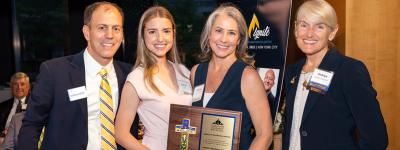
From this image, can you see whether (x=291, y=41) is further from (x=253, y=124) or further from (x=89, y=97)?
(x=89, y=97)

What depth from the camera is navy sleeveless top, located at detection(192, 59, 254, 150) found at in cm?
241

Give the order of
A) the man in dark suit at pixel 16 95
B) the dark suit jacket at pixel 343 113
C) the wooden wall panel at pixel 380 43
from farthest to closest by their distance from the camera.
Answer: the man in dark suit at pixel 16 95
the wooden wall panel at pixel 380 43
the dark suit jacket at pixel 343 113

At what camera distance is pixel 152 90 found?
8.87 ft

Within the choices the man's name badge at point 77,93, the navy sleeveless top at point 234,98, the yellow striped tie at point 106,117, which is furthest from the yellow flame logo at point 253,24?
the man's name badge at point 77,93

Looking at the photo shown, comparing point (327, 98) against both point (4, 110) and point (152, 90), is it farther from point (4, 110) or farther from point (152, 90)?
point (4, 110)

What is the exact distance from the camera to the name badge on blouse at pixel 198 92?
2.60m

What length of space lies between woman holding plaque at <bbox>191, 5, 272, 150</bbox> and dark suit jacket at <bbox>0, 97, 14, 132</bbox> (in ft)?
13.8

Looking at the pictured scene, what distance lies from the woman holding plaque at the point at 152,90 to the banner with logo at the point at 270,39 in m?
0.87

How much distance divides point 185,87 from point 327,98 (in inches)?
37.0

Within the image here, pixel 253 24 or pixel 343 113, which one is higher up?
pixel 253 24

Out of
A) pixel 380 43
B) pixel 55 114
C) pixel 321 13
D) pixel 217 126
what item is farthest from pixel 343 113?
pixel 55 114

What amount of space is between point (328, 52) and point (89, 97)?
4.98 ft

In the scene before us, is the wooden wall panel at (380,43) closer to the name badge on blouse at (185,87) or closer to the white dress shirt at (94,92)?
the name badge on blouse at (185,87)

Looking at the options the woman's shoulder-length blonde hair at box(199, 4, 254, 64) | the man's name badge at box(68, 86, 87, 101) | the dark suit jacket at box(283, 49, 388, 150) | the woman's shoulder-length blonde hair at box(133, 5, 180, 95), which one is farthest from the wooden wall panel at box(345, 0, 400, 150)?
the man's name badge at box(68, 86, 87, 101)
